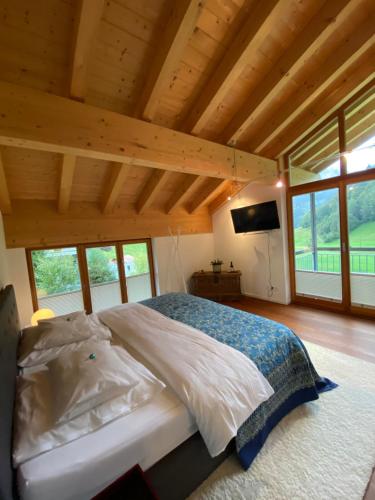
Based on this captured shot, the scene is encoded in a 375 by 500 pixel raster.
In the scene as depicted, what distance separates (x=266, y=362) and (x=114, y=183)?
283cm

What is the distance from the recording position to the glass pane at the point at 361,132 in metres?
3.28

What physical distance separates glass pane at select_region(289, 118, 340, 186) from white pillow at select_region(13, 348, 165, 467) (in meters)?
3.92

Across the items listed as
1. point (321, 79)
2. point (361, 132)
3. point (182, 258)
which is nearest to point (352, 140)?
point (361, 132)

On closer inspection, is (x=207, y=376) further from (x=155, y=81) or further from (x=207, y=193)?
(x=207, y=193)

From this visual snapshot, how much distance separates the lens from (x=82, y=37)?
1.71 meters

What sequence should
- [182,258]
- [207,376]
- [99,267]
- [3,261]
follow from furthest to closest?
[182,258]
[99,267]
[3,261]
[207,376]

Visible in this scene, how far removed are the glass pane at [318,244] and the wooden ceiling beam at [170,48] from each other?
120 inches

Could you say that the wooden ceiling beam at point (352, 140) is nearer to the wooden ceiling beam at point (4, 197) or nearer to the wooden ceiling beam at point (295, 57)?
the wooden ceiling beam at point (295, 57)

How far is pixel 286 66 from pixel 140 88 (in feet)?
5.39

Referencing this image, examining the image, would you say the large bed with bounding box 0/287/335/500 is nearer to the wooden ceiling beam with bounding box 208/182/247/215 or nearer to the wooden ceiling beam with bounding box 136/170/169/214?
the wooden ceiling beam with bounding box 136/170/169/214

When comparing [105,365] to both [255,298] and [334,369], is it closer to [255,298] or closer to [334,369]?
[334,369]

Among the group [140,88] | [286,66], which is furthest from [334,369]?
[140,88]

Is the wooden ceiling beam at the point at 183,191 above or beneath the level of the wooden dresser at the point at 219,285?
above

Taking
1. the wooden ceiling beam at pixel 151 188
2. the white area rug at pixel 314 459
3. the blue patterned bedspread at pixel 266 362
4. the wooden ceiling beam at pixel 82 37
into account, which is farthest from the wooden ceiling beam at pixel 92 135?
the white area rug at pixel 314 459
